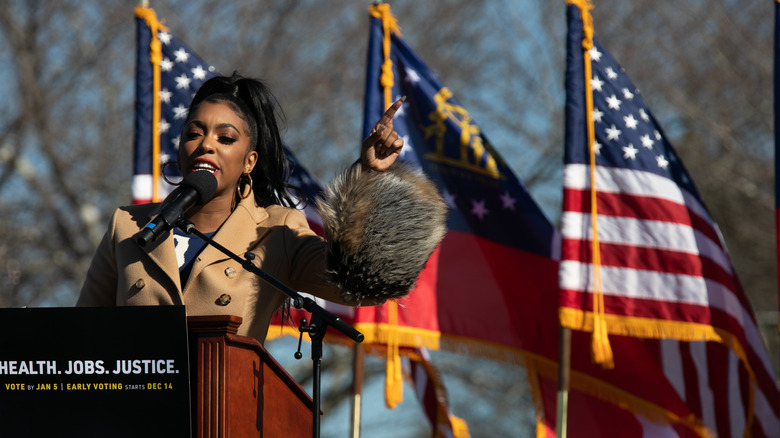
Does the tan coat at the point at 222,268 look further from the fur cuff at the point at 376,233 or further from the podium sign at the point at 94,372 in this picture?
the podium sign at the point at 94,372

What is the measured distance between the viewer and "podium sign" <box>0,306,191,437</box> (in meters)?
2.70

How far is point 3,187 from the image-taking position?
43.2ft

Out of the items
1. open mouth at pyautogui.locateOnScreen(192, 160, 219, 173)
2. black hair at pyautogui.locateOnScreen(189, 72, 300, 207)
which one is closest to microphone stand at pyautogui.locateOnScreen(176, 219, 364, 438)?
open mouth at pyautogui.locateOnScreen(192, 160, 219, 173)

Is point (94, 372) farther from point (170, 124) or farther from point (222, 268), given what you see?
point (170, 124)

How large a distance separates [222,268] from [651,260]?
14.3 ft

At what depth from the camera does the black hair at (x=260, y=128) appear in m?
3.65

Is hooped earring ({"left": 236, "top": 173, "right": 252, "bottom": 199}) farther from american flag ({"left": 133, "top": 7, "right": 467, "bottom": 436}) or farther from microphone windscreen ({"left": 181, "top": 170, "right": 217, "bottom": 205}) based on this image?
american flag ({"left": 133, "top": 7, "right": 467, "bottom": 436})

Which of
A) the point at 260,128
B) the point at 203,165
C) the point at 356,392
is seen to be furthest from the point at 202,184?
the point at 356,392

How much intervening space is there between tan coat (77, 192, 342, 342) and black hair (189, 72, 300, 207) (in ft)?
0.47

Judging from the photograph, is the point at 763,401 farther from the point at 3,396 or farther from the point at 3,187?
the point at 3,187

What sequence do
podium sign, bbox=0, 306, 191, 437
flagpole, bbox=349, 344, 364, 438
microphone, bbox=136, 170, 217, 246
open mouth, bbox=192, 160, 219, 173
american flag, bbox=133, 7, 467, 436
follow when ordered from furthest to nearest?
american flag, bbox=133, 7, 467, 436, flagpole, bbox=349, 344, 364, 438, open mouth, bbox=192, 160, 219, 173, microphone, bbox=136, 170, 217, 246, podium sign, bbox=0, 306, 191, 437

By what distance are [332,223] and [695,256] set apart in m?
4.48

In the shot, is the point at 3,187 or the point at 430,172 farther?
the point at 3,187

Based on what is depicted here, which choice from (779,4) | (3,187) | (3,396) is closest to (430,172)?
(779,4)
